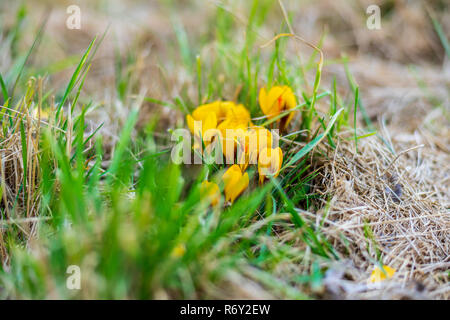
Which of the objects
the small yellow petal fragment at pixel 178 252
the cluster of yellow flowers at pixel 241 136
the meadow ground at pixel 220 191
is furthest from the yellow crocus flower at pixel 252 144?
the small yellow petal fragment at pixel 178 252

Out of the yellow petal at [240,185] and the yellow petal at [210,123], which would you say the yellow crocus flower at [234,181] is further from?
the yellow petal at [210,123]

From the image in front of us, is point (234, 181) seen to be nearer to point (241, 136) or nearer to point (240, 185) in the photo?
point (240, 185)

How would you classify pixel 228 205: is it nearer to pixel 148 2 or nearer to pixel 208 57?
pixel 208 57

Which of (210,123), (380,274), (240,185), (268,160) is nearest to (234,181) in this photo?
(240,185)

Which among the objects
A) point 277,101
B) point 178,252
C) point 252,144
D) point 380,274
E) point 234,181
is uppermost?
point 277,101

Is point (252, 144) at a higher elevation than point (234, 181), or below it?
higher
